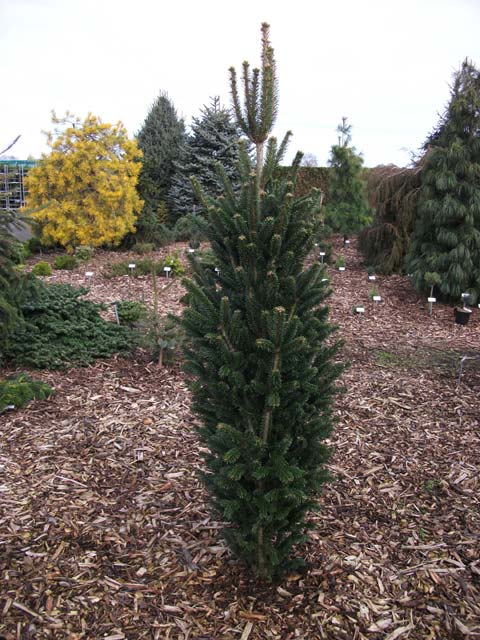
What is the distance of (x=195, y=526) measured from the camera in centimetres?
316

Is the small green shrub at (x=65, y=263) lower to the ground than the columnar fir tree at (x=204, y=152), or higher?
lower

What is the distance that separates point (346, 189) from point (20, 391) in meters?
9.34

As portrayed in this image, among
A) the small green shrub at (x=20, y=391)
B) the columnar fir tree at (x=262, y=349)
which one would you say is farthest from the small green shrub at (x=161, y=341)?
the columnar fir tree at (x=262, y=349)

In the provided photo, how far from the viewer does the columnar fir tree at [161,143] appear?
14.9 metres

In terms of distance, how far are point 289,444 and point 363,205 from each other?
35.0 ft

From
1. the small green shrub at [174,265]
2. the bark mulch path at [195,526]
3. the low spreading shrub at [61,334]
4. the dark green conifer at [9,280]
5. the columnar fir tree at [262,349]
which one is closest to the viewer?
the columnar fir tree at [262,349]

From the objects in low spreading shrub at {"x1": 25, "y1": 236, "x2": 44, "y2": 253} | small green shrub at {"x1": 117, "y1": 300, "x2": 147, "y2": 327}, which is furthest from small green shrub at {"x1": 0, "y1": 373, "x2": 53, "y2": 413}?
low spreading shrub at {"x1": 25, "y1": 236, "x2": 44, "y2": 253}

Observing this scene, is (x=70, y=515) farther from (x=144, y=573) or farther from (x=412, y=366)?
(x=412, y=366)

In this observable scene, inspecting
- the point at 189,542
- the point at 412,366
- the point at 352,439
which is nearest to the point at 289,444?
the point at 189,542

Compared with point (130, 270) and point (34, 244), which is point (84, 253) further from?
point (34, 244)

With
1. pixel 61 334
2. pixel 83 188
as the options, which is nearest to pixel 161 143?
pixel 83 188

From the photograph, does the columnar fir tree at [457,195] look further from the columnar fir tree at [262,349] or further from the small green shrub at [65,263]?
the columnar fir tree at [262,349]

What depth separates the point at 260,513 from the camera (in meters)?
2.38

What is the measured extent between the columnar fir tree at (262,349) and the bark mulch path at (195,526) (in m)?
0.33
